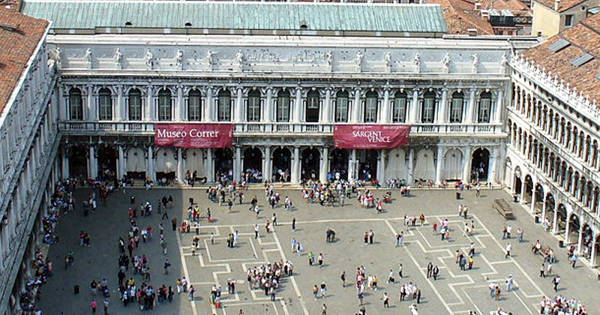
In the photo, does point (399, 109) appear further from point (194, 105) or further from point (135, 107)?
point (135, 107)

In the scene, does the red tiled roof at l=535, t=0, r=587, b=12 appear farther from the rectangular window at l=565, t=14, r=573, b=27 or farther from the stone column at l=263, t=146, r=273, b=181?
the stone column at l=263, t=146, r=273, b=181

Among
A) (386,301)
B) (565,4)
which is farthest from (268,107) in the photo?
(565,4)

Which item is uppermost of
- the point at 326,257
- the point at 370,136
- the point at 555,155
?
the point at 555,155

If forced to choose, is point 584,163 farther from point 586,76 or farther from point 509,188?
point 509,188

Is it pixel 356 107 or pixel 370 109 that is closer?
pixel 356 107

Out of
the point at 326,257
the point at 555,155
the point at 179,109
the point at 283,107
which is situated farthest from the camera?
the point at 283,107

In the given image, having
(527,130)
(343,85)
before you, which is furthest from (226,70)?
(527,130)
